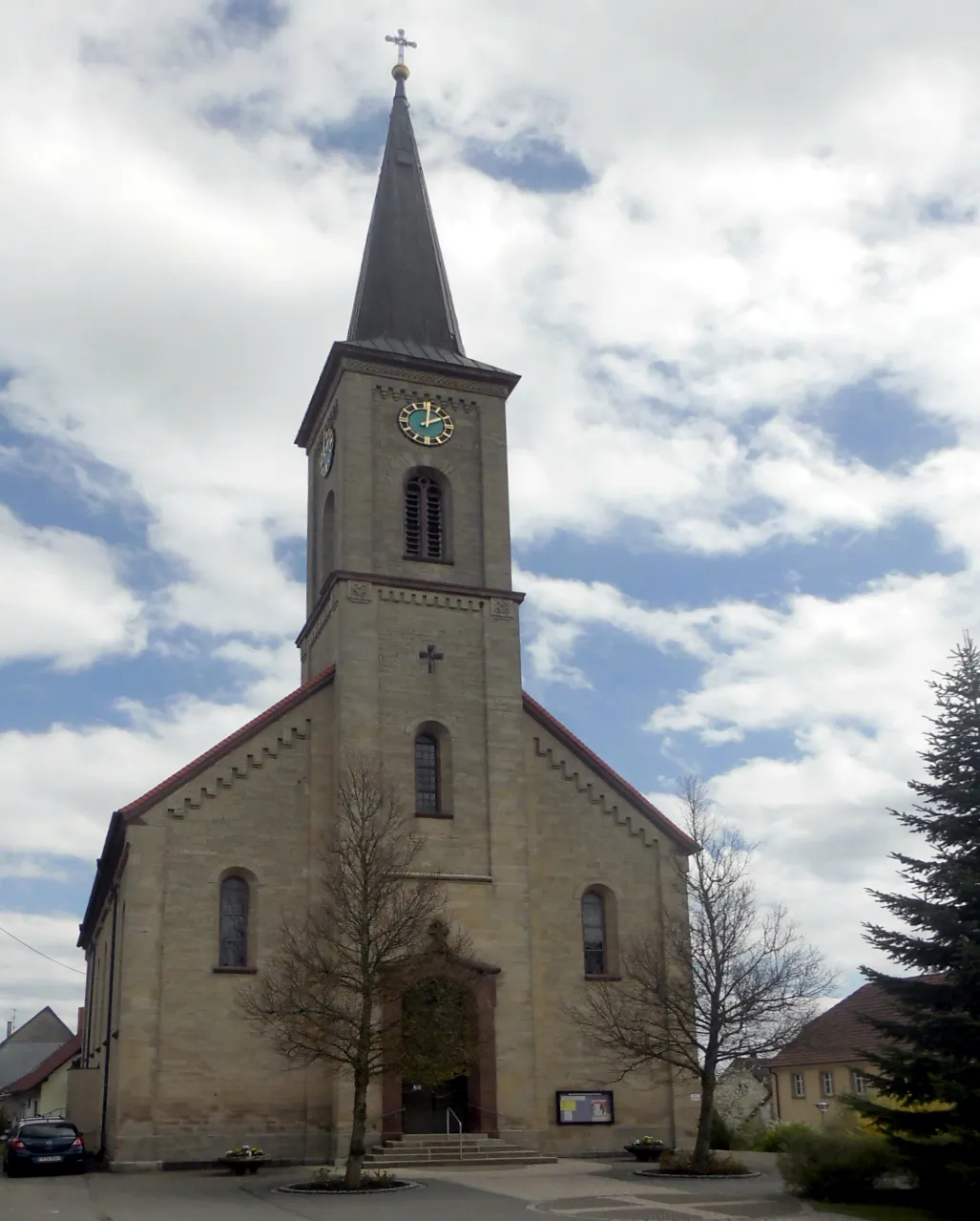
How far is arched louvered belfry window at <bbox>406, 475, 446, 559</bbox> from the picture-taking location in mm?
36125

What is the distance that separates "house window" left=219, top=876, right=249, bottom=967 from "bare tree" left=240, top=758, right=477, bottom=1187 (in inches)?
37.4

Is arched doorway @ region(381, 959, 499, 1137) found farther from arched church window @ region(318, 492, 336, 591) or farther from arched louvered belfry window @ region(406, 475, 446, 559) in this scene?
arched church window @ region(318, 492, 336, 591)

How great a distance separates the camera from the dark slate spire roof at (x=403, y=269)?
128ft

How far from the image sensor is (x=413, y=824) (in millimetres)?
32688

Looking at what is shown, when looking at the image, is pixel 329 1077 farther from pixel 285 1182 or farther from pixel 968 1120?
pixel 968 1120

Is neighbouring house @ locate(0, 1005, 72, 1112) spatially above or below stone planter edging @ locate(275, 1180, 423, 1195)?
above

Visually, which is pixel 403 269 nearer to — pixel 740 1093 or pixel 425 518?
pixel 425 518

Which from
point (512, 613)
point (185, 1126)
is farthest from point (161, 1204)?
point (512, 613)

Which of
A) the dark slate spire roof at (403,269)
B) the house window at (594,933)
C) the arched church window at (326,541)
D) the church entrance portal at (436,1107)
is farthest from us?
the dark slate spire roof at (403,269)

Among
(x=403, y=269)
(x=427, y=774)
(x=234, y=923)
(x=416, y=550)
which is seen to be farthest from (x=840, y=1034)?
(x=403, y=269)

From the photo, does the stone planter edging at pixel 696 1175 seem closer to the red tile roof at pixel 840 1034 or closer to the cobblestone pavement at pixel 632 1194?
the cobblestone pavement at pixel 632 1194

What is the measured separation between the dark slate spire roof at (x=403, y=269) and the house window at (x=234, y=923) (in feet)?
53.7

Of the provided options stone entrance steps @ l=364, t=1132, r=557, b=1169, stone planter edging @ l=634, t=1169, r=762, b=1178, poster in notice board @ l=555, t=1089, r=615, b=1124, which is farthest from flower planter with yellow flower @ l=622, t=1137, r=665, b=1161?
stone planter edging @ l=634, t=1169, r=762, b=1178

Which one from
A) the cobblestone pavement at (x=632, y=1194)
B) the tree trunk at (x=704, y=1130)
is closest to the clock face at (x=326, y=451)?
the cobblestone pavement at (x=632, y=1194)
